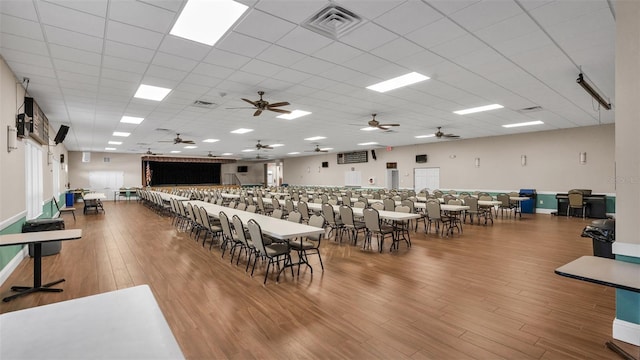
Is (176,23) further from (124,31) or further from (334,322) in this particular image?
(334,322)

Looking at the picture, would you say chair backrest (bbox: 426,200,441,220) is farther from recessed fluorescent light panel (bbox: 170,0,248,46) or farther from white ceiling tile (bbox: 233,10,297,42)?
recessed fluorescent light panel (bbox: 170,0,248,46)

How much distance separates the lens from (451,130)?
430 inches

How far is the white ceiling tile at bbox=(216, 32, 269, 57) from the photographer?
11.9 feet

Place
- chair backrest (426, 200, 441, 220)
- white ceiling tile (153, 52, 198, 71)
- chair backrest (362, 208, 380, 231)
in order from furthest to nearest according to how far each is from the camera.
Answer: chair backrest (426, 200, 441, 220), chair backrest (362, 208, 380, 231), white ceiling tile (153, 52, 198, 71)

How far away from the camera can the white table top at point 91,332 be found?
0.96 meters

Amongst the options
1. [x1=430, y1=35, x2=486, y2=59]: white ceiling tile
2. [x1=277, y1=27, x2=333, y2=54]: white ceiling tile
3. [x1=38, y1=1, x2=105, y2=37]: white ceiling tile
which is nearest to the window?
[x1=38, y1=1, x2=105, y2=37]: white ceiling tile

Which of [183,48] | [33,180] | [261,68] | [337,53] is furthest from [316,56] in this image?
[33,180]

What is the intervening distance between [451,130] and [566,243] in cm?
555

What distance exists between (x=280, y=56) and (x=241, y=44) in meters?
0.59

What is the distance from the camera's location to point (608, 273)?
2207 millimetres

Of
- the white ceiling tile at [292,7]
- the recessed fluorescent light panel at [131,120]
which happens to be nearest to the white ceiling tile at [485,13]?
the white ceiling tile at [292,7]

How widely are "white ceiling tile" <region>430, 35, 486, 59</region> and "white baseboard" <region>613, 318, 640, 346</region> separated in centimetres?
336

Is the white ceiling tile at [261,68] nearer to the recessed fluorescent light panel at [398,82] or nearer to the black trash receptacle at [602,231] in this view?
the recessed fluorescent light panel at [398,82]

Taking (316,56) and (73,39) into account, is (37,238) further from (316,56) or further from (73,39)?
(316,56)
